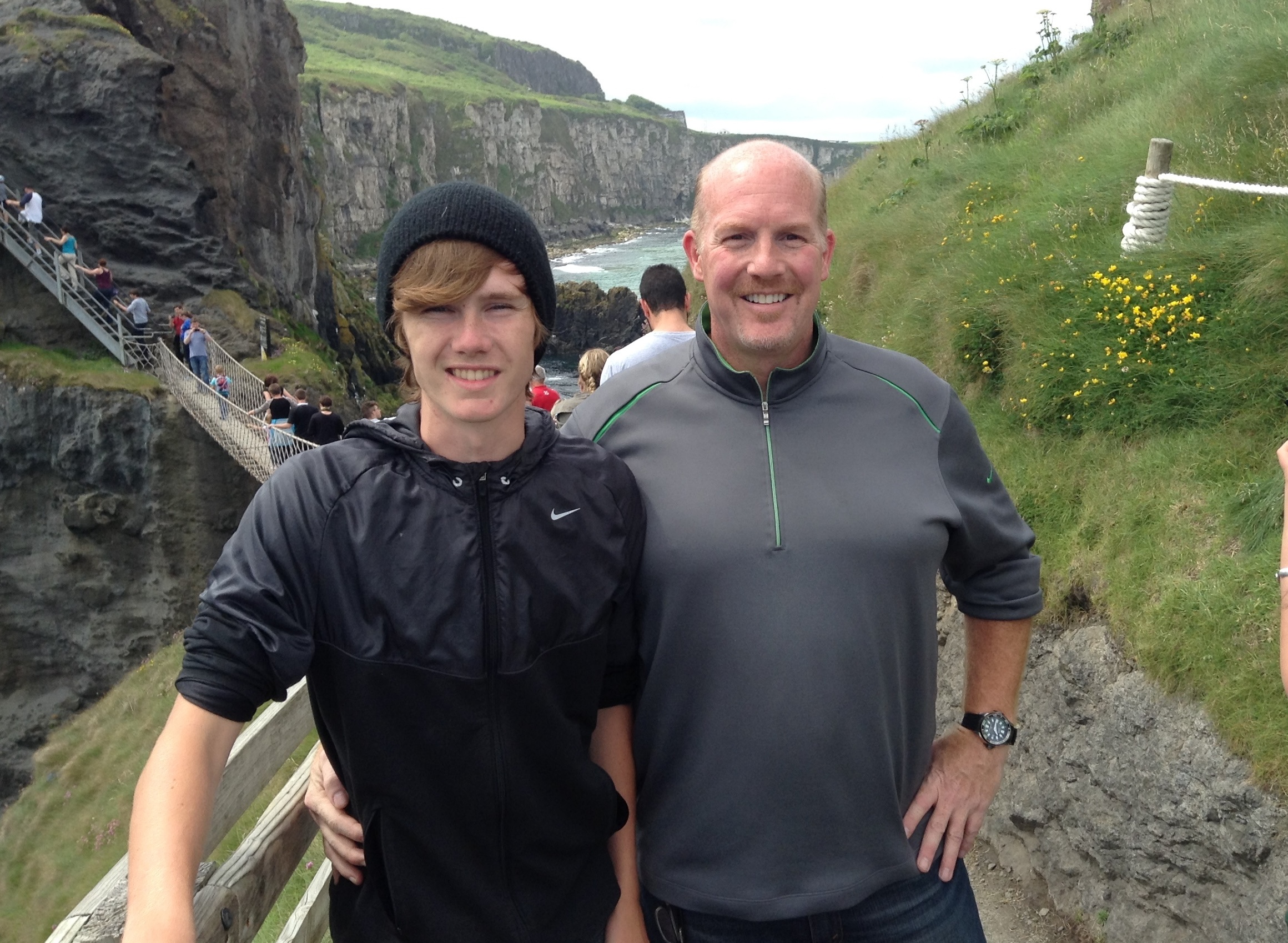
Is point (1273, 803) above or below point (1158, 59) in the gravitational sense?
below

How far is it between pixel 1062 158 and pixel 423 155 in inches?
5129

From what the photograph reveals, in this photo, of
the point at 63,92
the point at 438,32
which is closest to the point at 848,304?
the point at 63,92

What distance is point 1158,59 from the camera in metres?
9.11

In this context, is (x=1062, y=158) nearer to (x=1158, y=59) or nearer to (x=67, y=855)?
(x=1158, y=59)

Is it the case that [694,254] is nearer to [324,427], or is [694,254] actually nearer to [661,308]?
[661,308]

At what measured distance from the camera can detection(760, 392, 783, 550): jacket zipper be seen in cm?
204

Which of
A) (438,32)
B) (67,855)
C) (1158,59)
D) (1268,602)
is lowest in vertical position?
(67,855)

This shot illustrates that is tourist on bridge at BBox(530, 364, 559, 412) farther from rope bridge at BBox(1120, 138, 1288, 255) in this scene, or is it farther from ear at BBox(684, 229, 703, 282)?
ear at BBox(684, 229, 703, 282)

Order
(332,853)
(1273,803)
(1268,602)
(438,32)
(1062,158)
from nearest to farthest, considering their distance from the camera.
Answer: (332,853) → (1273,803) → (1268,602) → (1062,158) → (438,32)

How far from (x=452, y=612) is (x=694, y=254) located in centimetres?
121

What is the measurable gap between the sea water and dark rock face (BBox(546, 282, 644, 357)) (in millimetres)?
1896

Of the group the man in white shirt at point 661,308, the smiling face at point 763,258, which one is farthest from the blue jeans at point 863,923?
the man in white shirt at point 661,308

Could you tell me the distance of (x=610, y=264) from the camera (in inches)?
4473

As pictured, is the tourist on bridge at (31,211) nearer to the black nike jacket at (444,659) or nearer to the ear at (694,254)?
the ear at (694,254)
